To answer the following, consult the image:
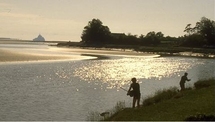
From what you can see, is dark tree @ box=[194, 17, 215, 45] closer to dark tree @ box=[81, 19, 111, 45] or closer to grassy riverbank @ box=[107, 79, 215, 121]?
dark tree @ box=[81, 19, 111, 45]

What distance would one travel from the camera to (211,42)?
13125cm

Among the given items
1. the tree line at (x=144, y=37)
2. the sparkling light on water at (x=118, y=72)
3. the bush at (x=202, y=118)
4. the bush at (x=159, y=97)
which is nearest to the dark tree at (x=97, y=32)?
the tree line at (x=144, y=37)

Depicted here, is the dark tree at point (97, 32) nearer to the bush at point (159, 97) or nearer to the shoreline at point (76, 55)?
the shoreline at point (76, 55)

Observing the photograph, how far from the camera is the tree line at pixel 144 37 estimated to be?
134m

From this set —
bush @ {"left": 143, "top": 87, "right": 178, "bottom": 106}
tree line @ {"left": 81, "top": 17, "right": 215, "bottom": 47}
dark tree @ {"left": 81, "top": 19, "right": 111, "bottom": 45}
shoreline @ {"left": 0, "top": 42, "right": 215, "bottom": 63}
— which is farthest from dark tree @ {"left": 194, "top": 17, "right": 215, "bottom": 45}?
bush @ {"left": 143, "top": 87, "right": 178, "bottom": 106}

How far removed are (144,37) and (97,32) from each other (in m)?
22.3

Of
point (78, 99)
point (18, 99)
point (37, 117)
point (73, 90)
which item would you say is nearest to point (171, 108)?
point (37, 117)

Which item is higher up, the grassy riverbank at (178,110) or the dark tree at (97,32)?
the dark tree at (97,32)

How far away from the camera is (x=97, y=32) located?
158 metres

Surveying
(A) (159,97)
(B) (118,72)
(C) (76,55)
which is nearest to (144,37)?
(C) (76,55)

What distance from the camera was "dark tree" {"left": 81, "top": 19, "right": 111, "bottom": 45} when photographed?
157875 millimetres

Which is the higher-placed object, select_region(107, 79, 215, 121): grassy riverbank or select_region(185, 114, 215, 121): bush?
select_region(185, 114, 215, 121): bush

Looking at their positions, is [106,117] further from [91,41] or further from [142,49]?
[91,41]

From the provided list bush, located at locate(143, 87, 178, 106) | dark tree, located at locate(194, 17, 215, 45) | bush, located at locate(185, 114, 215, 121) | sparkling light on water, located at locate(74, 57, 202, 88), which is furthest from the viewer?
dark tree, located at locate(194, 17, 215, 45)
